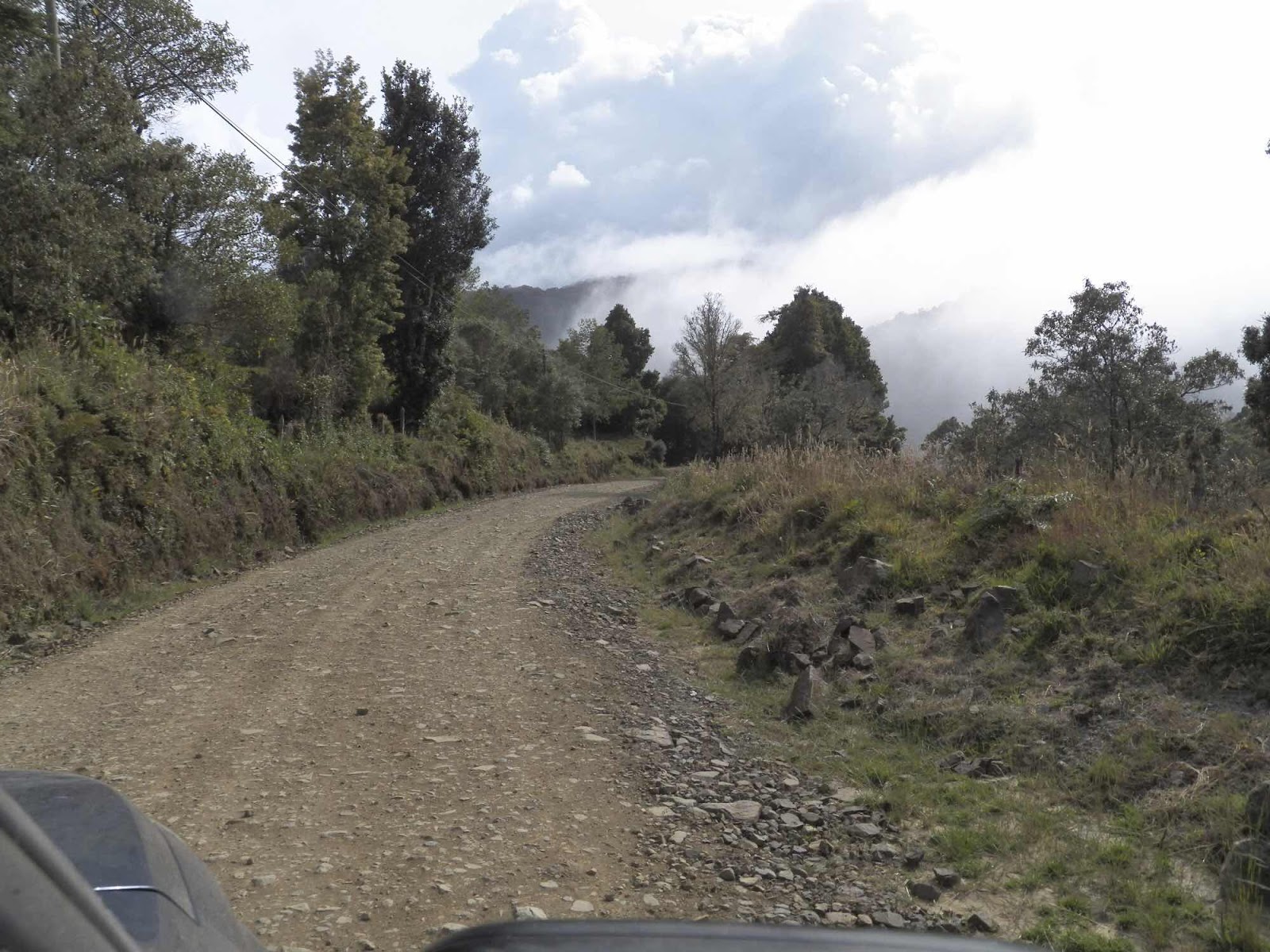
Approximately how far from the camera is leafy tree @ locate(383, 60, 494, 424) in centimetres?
2955

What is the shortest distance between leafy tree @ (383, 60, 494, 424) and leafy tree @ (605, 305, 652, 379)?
3927cm

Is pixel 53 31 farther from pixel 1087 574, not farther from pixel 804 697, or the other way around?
pixel 1087 574

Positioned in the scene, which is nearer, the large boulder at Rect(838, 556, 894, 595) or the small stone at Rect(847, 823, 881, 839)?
the small stone at Rect(847, 823, 881, 839)

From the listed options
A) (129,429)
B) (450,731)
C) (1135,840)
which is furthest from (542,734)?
(129,429)

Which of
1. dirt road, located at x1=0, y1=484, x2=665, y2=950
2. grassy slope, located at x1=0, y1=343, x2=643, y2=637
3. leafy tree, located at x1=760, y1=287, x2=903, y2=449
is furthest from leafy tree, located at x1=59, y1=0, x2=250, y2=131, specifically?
leafy tree, located at x1=760, y1=287, x2=903, y2=449

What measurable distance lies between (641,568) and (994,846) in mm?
9599

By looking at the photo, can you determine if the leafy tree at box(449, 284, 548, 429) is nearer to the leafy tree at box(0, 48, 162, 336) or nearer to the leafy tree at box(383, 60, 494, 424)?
the leafy tree at box(383, 60, 494, 424)

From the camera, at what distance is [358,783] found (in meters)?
5.23

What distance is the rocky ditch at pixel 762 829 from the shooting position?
13.6ft

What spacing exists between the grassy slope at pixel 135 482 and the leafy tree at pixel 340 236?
3883mm

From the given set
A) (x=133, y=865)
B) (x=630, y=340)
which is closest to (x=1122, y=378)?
(x=133, y=865)

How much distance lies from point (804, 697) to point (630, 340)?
2571 inches

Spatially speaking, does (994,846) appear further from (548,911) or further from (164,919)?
(164,919)

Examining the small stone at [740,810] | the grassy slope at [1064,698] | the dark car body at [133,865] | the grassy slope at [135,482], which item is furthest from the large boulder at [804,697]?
the grassy slope at [135,482]
